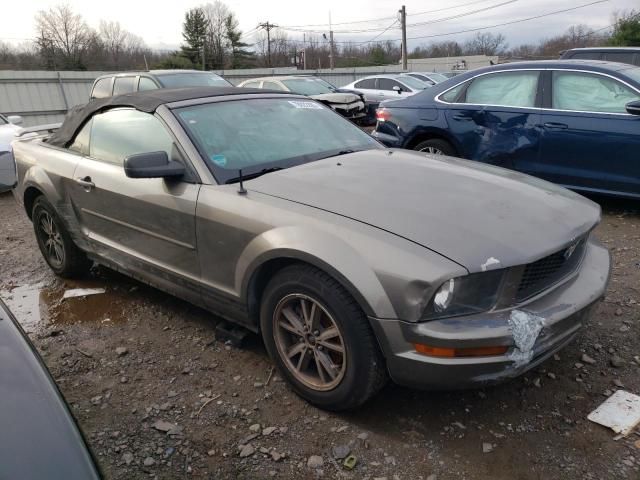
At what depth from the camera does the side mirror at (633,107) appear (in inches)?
191

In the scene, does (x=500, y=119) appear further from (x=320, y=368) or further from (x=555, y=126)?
(x=320, y=368)

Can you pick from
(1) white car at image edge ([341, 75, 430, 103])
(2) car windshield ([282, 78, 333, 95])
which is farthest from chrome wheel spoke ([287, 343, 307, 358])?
(1) white car at image edge ([341, 75, 430, 103])

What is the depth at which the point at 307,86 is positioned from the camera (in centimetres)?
1404

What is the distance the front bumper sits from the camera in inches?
82.9

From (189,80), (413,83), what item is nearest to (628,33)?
(413,83)

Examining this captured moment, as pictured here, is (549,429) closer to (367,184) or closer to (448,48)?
(367,184)

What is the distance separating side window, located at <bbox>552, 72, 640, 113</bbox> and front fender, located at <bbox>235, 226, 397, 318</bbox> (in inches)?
162

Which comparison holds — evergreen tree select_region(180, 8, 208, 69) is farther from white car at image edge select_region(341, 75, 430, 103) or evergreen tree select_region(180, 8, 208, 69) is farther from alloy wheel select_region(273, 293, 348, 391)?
alloy wheel select_region(273, 293, 348, 391)

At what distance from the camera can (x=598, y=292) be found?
8.39 ft

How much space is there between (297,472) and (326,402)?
380mm

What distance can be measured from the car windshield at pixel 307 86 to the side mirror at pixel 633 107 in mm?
9410

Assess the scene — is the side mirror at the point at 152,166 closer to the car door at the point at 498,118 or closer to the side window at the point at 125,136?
A: the side window at the point at 125,136

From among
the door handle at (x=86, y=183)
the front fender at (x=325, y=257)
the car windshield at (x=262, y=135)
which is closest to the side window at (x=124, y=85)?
the door handle at (x=86, y=183)

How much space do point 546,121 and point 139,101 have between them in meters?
4.06
